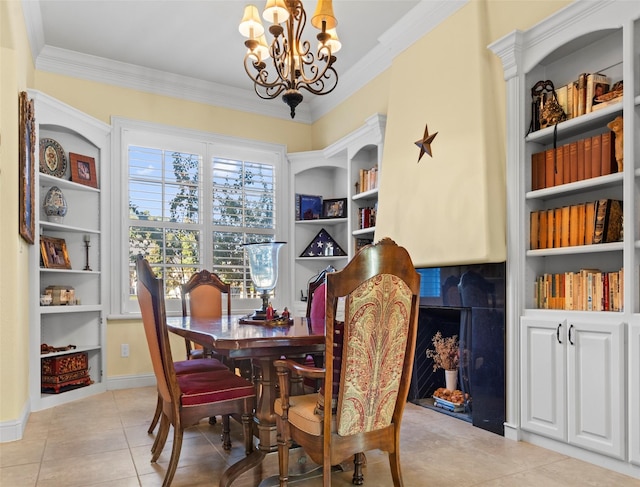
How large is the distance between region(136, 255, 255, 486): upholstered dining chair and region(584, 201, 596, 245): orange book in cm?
203

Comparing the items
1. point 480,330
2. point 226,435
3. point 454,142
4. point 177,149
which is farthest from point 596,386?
point 177,149

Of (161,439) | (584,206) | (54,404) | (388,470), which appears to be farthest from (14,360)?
(584,206)

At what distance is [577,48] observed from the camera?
9.42ft

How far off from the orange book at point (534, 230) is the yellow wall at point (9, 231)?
3.33 metres

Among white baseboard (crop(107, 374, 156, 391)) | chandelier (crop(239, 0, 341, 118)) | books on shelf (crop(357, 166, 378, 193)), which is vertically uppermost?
chandelier (crop(239, 0, 341, 118))

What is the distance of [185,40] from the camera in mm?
4250

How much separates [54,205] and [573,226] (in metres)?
4.02

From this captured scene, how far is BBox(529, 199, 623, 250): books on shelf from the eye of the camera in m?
2.56

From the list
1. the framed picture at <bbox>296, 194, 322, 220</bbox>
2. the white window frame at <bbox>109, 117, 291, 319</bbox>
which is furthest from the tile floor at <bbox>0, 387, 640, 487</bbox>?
the framed picture at <bbox>296, 194, 322, 220</bbox>

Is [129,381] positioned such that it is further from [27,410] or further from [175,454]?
[175,454]

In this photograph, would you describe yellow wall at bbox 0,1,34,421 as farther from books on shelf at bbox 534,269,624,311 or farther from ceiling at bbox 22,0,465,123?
books on shelf at bbox 534,269,624,311

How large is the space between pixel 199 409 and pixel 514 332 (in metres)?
1.95

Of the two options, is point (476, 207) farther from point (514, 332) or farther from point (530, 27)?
point (530, 27)

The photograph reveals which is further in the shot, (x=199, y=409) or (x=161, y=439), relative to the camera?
Result: (x=161, y=439)
